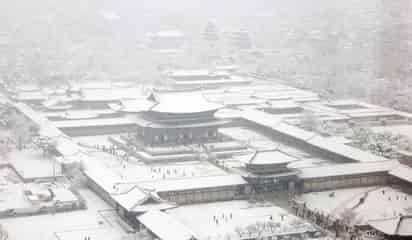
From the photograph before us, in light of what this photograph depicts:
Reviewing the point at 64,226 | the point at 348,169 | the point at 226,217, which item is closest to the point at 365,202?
the point at 348,169

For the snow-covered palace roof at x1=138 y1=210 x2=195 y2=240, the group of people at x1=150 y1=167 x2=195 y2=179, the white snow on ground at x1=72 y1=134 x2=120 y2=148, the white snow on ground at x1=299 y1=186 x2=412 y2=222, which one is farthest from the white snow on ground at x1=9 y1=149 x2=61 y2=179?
the white snow on ground at x1=299 y1=186 x2=412 y2=222

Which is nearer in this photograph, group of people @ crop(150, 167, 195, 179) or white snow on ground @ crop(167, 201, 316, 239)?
white snow on ground @ crop(167, 201, 316, 239)

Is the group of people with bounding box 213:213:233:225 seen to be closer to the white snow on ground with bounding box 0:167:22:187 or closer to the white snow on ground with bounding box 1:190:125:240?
the white snow on ground with bounding box 1:190:125:240

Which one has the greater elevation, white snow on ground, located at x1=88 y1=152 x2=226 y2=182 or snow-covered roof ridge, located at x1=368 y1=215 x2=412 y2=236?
snow-covered roof ridge, located at x1=368 y1=215 x2=412 y2=236

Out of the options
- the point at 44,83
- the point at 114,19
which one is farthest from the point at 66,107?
the point at 114,19

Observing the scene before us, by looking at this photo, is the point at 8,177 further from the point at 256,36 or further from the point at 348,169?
the point at 256,36
